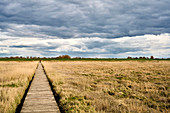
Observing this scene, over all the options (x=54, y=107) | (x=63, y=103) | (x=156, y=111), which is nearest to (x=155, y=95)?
(x=156, y=111)

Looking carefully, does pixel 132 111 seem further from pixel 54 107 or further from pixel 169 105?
pixel 54 107

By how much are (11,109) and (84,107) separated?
121 inches

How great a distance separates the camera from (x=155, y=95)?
914cm

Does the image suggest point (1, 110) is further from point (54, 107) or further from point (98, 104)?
point (98, 104)

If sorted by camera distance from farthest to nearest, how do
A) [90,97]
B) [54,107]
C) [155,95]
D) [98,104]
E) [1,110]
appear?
[155,95]
[90,97]
[98,104]
[54,107]
[1,110]

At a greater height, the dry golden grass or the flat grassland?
the dry golden grass

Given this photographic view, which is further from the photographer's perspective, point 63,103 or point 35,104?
point 63,103

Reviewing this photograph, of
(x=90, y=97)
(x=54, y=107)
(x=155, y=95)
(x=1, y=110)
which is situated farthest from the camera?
(x=155, y=95)

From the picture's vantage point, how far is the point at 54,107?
6281 millimetres

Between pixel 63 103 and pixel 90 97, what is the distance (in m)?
1.76

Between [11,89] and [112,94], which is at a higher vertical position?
[11,89]

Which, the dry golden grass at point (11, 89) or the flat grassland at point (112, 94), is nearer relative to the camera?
the dry golden grass at point (11, 89)

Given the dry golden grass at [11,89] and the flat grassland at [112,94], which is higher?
the dry golden grass at [11,89]

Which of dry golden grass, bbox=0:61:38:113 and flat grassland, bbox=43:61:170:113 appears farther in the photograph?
flat grassland, bbox=43:61:170:113
